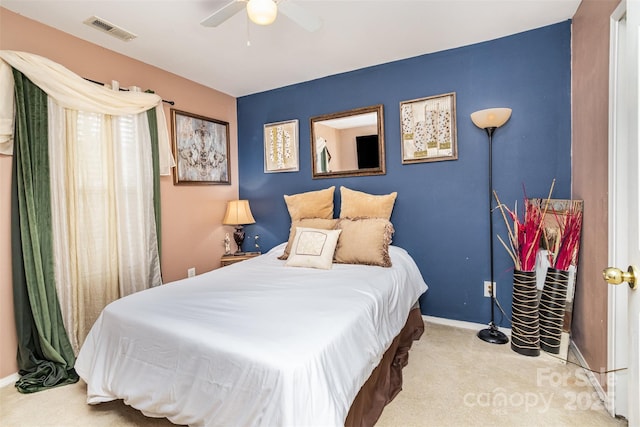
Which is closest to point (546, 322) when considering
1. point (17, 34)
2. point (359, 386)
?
point (359, 386)

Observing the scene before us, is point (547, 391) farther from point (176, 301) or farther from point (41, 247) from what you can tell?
point (41, 247)

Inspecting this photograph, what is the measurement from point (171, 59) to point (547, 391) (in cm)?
371

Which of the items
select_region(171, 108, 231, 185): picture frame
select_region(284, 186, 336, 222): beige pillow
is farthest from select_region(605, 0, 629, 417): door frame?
select_region(171, 108, 231, 185): picture frame

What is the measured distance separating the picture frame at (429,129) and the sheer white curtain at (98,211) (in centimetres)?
234

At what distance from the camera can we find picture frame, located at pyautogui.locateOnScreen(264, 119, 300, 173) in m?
3.58

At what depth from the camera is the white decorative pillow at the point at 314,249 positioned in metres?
2.50

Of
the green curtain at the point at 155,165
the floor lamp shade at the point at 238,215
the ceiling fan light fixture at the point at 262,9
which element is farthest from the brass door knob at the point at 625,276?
the floor lamp shade at the point at 238,215

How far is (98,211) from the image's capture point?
98.7 inches

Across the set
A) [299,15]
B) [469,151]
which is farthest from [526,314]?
[299,15]

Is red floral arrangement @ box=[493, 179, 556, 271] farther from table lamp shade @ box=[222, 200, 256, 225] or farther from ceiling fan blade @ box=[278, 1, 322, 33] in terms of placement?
table lamp shade @ box=[222, 200, 256, 225]

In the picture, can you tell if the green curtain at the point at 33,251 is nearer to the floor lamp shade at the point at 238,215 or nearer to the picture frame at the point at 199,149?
the picture frame at the point at 199,149

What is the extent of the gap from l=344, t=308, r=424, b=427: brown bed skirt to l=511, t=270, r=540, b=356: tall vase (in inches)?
30.3

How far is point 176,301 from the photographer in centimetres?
178

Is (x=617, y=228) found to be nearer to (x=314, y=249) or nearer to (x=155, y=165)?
(x=314, y=249)
